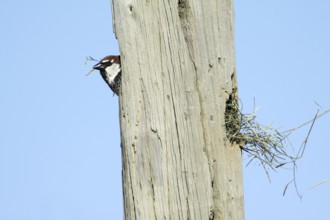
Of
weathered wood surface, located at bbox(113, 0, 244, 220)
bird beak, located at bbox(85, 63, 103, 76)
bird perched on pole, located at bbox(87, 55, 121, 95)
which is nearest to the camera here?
weathered wood surface, located at bbox(113, 0, 244, 220)

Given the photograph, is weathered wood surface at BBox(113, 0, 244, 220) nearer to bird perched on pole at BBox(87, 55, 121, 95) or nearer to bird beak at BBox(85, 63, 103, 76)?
bird perched on pole at BBox(87, 55, 121, 95)

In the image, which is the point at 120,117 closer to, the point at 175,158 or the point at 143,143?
the point at 143,143

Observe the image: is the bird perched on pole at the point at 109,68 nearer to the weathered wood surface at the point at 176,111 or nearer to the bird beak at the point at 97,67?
the bird beak at the point at 97,67

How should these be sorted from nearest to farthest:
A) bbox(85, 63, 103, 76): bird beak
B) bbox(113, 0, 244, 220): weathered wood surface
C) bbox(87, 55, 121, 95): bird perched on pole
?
1. bbox(113, 0, 244, 220): weathered wood surface
2. bbox(87, 55, 121, 95): bird perched on pole
3. bbox(85, 63, 103, 76): bird beak

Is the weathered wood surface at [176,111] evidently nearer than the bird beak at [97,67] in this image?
Yes

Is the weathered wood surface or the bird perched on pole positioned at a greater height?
the bird perched on pole

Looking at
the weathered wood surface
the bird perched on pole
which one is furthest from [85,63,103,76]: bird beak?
the weathered wood surface

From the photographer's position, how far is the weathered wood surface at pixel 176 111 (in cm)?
252

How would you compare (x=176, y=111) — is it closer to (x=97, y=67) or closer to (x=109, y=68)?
(x=109, y=68)

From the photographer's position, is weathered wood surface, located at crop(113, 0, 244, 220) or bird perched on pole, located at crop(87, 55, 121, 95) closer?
weathered wood surface, located at crop(113, 0, 244, 220)

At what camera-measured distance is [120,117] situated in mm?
2715

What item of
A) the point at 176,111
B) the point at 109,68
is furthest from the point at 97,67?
the point at 176,111

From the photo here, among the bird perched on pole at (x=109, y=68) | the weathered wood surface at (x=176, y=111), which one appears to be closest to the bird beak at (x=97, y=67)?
the bird perched on pole at (x=109, y=68)

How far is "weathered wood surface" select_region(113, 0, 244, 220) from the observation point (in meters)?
2.52
